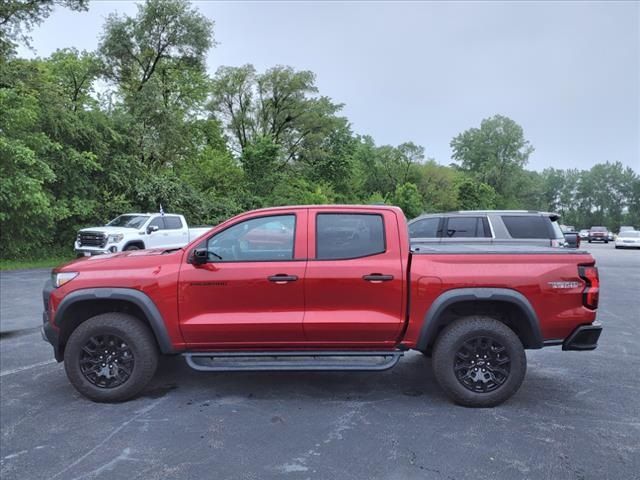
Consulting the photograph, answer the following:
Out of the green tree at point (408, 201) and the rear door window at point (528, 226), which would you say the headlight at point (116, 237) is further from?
the green tree at point (408, 201)

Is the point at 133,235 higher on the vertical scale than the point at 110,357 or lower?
higher

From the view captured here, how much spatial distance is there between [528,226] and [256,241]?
729 cm

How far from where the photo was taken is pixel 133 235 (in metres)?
14.8

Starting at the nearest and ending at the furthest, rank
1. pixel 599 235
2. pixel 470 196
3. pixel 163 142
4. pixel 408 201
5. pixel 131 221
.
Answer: pixel 131 221 → pixel 163 142 → pixel 408 201 → pixel 599 235 → pixel 470 196

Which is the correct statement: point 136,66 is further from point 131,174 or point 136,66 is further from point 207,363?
point 207,363

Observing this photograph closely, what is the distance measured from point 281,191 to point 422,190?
1227 inches

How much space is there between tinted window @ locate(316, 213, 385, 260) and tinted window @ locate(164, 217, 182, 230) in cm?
1298

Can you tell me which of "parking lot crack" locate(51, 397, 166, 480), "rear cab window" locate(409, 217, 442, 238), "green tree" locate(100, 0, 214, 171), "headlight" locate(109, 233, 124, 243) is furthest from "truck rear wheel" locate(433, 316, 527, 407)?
"green tree" locate(100, 0, 214, 171)

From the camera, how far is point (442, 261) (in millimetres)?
4125

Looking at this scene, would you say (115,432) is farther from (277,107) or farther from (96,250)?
(277,107)

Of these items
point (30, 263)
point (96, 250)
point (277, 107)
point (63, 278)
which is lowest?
point (30, 263)

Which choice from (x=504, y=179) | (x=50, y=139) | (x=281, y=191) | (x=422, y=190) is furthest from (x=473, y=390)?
(x=504, y=179)

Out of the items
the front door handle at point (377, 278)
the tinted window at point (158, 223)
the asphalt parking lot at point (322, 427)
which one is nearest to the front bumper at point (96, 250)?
the tinted window at point (158, 223)

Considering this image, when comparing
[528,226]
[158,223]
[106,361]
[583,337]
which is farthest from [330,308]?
[158,223]
